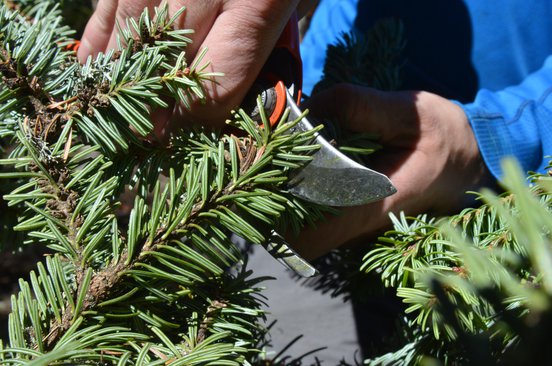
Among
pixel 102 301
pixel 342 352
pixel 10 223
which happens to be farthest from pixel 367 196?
pixel 342 352

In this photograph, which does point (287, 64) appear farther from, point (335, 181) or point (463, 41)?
point (463, 41)

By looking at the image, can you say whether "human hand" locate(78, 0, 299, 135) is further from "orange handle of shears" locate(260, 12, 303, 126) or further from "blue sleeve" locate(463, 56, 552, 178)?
"blue sleeve" locate(463, 56, 552, 178)

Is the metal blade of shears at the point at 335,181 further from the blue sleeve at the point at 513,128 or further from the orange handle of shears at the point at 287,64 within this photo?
the blue sleeve at the point at 513,128

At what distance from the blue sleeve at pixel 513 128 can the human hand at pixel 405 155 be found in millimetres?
18

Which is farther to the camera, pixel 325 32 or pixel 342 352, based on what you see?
pixel 325 32

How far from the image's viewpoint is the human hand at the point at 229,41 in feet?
1.55

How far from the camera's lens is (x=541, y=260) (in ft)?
0.52

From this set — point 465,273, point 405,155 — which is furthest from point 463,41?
point 465,273

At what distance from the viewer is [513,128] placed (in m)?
0.73

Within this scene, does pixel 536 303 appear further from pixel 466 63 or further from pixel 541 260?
pixel 466 63

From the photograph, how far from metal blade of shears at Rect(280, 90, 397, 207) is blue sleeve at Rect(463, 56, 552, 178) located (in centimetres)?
30

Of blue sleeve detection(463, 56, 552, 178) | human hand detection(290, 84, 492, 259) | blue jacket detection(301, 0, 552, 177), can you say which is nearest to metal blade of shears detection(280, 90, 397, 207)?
human hand detection(290, 84, 492, 259)

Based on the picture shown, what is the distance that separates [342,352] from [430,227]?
1.57 feet

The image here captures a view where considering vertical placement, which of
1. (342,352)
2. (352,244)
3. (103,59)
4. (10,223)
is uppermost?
(103,59)
